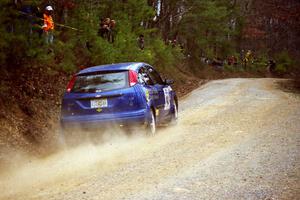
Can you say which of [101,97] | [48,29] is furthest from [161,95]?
[48,29]

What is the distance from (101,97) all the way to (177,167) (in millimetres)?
2741

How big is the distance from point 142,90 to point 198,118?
3.93 meters

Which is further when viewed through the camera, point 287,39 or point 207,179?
point 287,39

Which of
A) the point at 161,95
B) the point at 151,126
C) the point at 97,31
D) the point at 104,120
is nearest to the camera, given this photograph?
the point at 104,120

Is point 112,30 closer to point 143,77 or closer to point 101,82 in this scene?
point 143,77

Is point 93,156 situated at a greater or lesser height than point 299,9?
lesser

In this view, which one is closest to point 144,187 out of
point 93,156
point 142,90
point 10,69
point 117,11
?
point 93,156

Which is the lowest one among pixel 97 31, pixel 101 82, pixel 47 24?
pixel 101 82

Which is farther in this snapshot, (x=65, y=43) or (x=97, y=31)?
(x=97, y=31)

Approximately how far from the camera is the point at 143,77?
32.6ft

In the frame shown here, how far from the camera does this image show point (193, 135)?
32.9 ft

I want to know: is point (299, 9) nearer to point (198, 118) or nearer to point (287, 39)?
point (198, 118)

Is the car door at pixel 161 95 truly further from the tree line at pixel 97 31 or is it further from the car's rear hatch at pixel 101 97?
the tree line at pixel 97 31

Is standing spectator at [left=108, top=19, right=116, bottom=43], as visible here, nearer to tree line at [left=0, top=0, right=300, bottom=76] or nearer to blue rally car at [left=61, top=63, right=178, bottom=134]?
tree line at [left=0, top=0, right=300, bottom=76]
